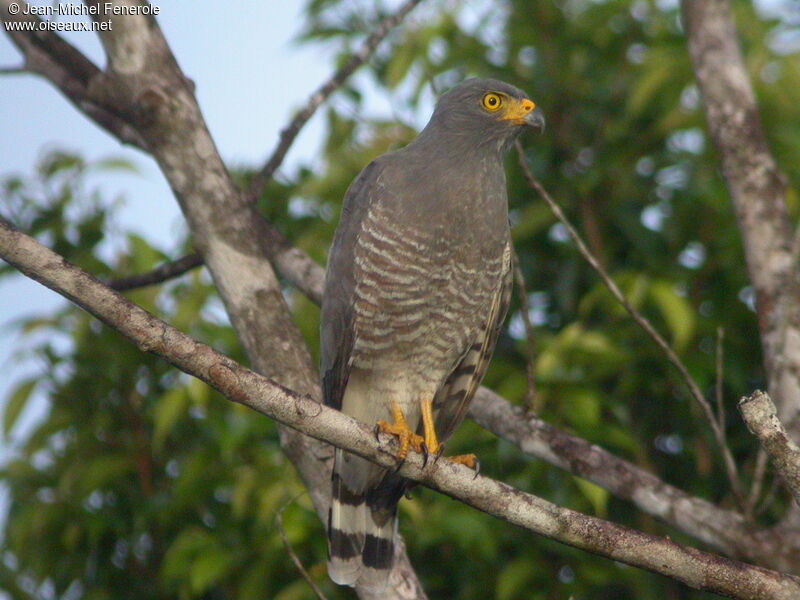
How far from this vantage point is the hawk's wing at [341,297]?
349cm

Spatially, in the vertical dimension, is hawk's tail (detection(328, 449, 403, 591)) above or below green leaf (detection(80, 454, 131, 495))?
above

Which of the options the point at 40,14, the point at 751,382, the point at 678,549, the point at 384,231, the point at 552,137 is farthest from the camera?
the point at 552,137

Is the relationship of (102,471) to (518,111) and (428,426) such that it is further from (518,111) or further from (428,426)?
(518,111)

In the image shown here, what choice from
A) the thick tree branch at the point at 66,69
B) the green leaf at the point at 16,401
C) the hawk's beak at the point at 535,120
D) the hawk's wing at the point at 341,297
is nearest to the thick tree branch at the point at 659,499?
the hawk's wing at the point at 341,297

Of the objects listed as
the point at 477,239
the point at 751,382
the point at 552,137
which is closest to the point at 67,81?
the point at 477,239

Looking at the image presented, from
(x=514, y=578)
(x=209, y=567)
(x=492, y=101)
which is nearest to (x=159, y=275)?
(x=209, y=567)

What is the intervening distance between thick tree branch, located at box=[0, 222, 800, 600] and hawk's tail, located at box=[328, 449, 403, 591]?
711 millimetres

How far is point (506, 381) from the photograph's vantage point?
4.02 m

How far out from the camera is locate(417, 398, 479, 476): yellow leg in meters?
3.31

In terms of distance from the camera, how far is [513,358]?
4293 mm

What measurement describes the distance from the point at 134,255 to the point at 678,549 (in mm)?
2974

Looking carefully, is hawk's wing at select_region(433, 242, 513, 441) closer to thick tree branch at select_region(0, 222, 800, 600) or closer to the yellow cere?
the yellow cere

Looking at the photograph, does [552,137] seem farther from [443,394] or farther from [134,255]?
[134,255]

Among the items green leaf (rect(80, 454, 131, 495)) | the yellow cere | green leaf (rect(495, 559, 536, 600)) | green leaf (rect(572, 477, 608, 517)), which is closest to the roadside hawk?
the yellow cere
